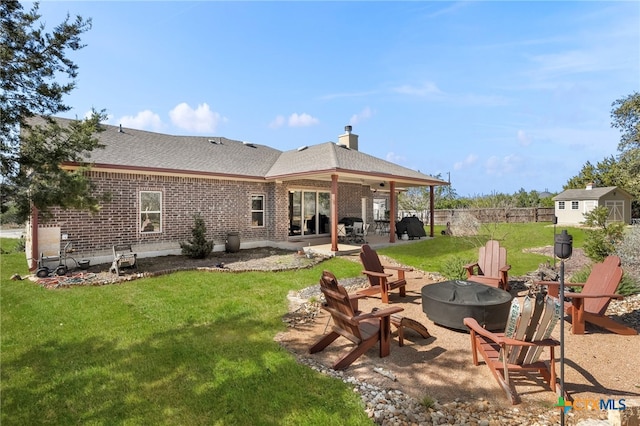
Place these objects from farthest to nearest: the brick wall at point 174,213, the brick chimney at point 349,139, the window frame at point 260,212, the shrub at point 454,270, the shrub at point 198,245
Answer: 1. the brick chimney at point 349,139
2. the window frame at point 260,212
3. the shrub at point 198,245
4. the brick wall at point 174,213
5. the shrub at point 454,270

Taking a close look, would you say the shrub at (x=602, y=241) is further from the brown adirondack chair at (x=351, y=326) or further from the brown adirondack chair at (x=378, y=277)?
the brown adirondack chair at (x=351, y=326)

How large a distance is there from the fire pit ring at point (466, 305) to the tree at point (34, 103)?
6.12 metres

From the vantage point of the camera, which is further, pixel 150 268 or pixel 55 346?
pixel 150 268

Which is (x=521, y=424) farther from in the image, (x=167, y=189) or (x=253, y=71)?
(x=253, y=71)

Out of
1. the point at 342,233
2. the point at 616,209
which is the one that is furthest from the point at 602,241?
the point at 616,209

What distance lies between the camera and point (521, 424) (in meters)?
2.89

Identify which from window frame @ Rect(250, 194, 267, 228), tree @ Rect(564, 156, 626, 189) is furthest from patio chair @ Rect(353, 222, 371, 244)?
tree @ Rect(564, 156, 626, 189)

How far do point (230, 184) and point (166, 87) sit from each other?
445 cm

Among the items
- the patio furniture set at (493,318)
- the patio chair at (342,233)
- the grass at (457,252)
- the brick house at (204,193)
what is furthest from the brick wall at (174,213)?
the patio furniture set at (493,318)

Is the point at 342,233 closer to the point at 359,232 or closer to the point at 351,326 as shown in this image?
the point at 359,232

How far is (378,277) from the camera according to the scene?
6.92 meters

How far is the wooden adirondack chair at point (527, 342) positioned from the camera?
3262 millimetres

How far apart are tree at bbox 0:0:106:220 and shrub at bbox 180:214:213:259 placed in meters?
6.26

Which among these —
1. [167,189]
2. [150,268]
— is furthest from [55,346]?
[167,189]
